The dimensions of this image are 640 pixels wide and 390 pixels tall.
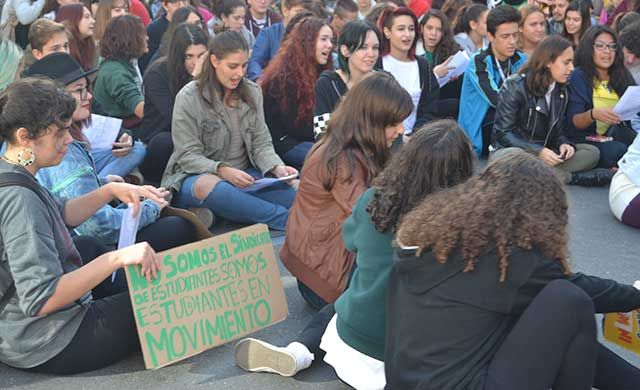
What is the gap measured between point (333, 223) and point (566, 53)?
3209mm

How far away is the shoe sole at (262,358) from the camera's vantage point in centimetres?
373

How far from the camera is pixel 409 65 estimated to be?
695cm

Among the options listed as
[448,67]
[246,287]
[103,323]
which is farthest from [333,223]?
[448,67]

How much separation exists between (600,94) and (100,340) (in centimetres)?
473

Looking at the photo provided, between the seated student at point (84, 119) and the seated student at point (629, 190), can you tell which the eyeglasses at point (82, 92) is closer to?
the seated student at point (84, 119)

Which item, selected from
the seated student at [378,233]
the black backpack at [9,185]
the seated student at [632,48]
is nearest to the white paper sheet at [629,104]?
the seated student at [632,48]

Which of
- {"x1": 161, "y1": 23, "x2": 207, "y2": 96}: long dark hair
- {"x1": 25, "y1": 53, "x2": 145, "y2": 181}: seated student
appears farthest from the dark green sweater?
{"x1": 161, "y1": 23, "x2": 207, "y2": 96}: long dark hair

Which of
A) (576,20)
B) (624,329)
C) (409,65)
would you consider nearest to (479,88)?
(409,65)

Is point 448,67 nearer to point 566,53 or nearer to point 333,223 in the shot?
point 566,53

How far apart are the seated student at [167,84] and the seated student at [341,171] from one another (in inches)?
92.6

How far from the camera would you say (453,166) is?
10.6 ft

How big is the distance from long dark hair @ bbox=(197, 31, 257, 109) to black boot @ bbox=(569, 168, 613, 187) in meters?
2.52

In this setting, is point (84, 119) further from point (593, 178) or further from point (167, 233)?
point (593, 178)

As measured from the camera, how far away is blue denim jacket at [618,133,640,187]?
562 cm
